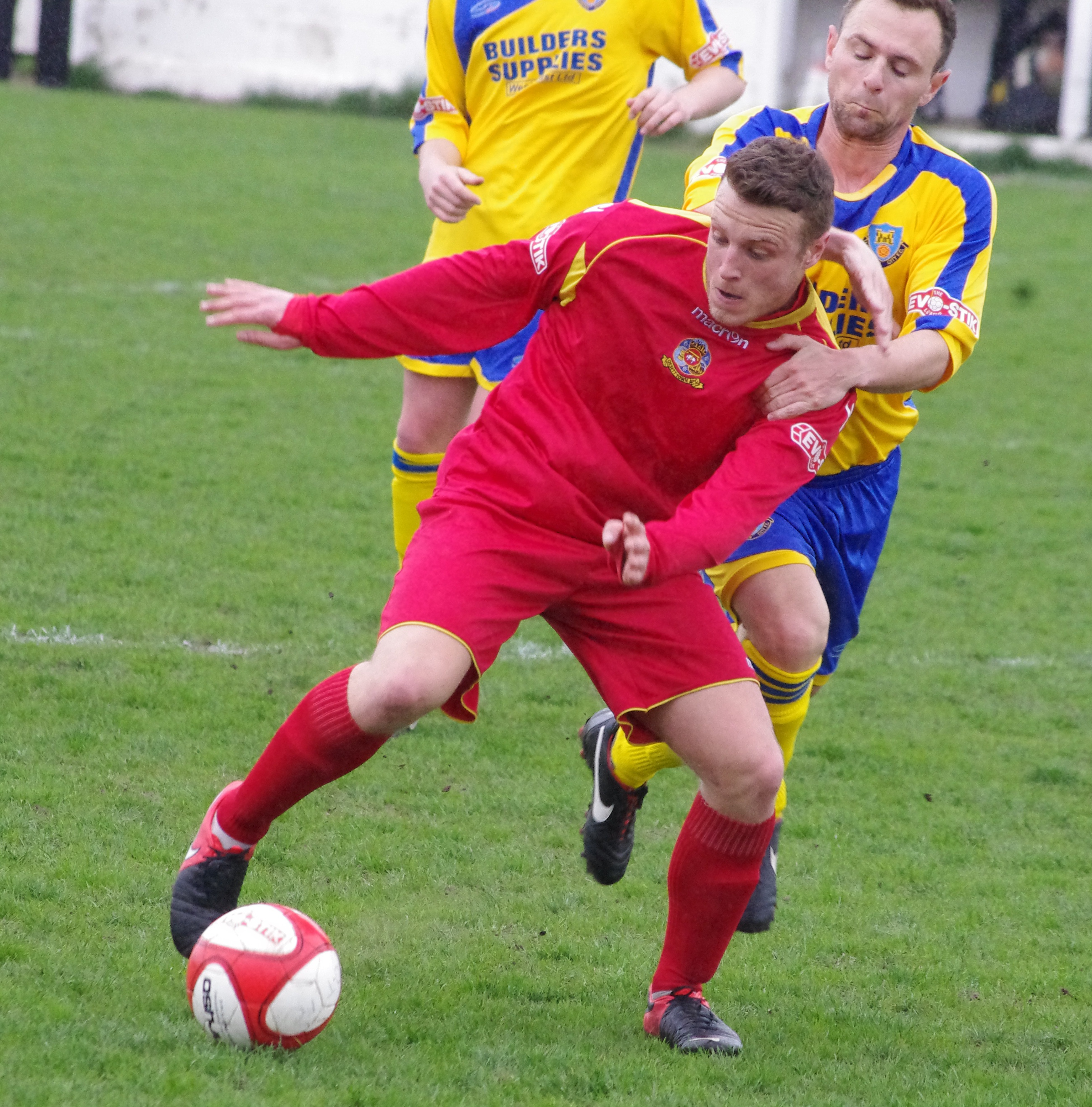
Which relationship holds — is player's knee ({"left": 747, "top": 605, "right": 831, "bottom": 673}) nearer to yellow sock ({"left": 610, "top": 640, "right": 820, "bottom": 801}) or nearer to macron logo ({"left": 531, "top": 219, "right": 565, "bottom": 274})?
yellow sock ({"left": 610, "top": 640, "right": 820, "bottom": 801})

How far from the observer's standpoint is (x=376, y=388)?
10.3m

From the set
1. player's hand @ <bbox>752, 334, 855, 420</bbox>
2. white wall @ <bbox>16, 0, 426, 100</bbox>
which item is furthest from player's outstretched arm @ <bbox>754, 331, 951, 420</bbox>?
white wall @ <bbox>16, 0, 426, 100</bbox>

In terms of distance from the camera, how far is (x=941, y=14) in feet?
13.5


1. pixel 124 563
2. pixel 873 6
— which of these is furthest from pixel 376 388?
pixel 873 6

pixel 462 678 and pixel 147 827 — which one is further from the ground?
pixel 462 678

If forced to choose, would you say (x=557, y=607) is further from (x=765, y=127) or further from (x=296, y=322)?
(x=765, y=127)

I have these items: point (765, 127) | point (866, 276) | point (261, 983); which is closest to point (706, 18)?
point (765, 127)

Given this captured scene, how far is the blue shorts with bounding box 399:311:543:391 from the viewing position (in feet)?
18.4

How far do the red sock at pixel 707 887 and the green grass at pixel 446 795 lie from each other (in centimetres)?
19

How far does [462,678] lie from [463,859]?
4.14 ft

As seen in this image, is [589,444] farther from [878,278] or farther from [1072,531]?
[1072,531]


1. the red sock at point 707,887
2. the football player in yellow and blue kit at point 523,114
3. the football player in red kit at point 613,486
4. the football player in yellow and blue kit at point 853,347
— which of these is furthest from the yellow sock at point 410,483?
the red sock at point 707,887

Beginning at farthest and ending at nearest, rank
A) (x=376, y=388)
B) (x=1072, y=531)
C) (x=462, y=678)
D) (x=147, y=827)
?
(x=376, y=388) → (x=1072, y=531) → (x=147, y=827) → (x=462, y=678)

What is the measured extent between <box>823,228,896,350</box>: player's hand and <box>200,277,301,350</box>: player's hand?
1198 millimetres
